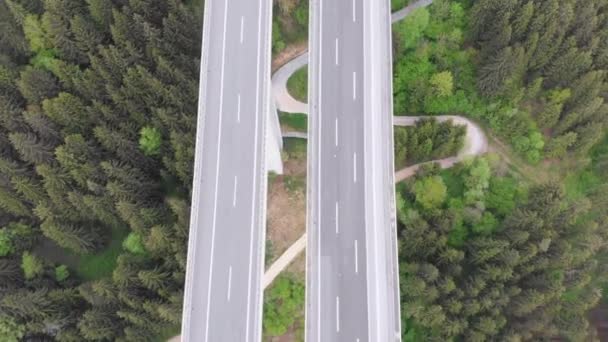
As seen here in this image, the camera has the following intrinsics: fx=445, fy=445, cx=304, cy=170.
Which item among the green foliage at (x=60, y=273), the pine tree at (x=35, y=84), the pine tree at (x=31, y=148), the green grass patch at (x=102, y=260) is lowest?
the green foliage at (x=60, y=273)

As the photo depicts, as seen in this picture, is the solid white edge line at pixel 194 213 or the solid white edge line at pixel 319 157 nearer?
the solid white edge line at pixel 194 213

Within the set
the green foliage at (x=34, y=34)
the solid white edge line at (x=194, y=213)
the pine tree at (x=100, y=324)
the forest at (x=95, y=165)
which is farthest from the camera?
the green foliage at (x=34, y=34)

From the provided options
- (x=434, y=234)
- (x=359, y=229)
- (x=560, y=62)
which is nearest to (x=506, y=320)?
(x=434, y=234)

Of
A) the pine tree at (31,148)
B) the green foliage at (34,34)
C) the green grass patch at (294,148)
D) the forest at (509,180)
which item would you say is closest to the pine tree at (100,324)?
the pine tree at (31,148)

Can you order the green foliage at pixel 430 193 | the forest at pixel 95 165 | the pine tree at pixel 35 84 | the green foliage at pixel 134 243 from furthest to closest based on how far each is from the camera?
the green foliage at pixel 430 193 < the pine tree at pixel 35 84 < the green foliage at pixel 134 243 < the forest at pixel 95 165

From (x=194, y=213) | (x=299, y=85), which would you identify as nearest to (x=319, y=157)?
(x=194, y=213)

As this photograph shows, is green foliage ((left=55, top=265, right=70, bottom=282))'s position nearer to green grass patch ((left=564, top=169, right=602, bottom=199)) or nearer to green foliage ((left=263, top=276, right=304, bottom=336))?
green foliage ((left=263, top=276, right=304, bottom=336))

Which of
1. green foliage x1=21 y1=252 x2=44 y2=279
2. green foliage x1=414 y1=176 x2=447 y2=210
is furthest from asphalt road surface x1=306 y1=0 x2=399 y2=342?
green foliage x1=21 y1=252 x2=44 y2=279

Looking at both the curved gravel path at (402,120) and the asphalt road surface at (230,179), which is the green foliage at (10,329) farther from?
the curved gravel path at (402,120)
